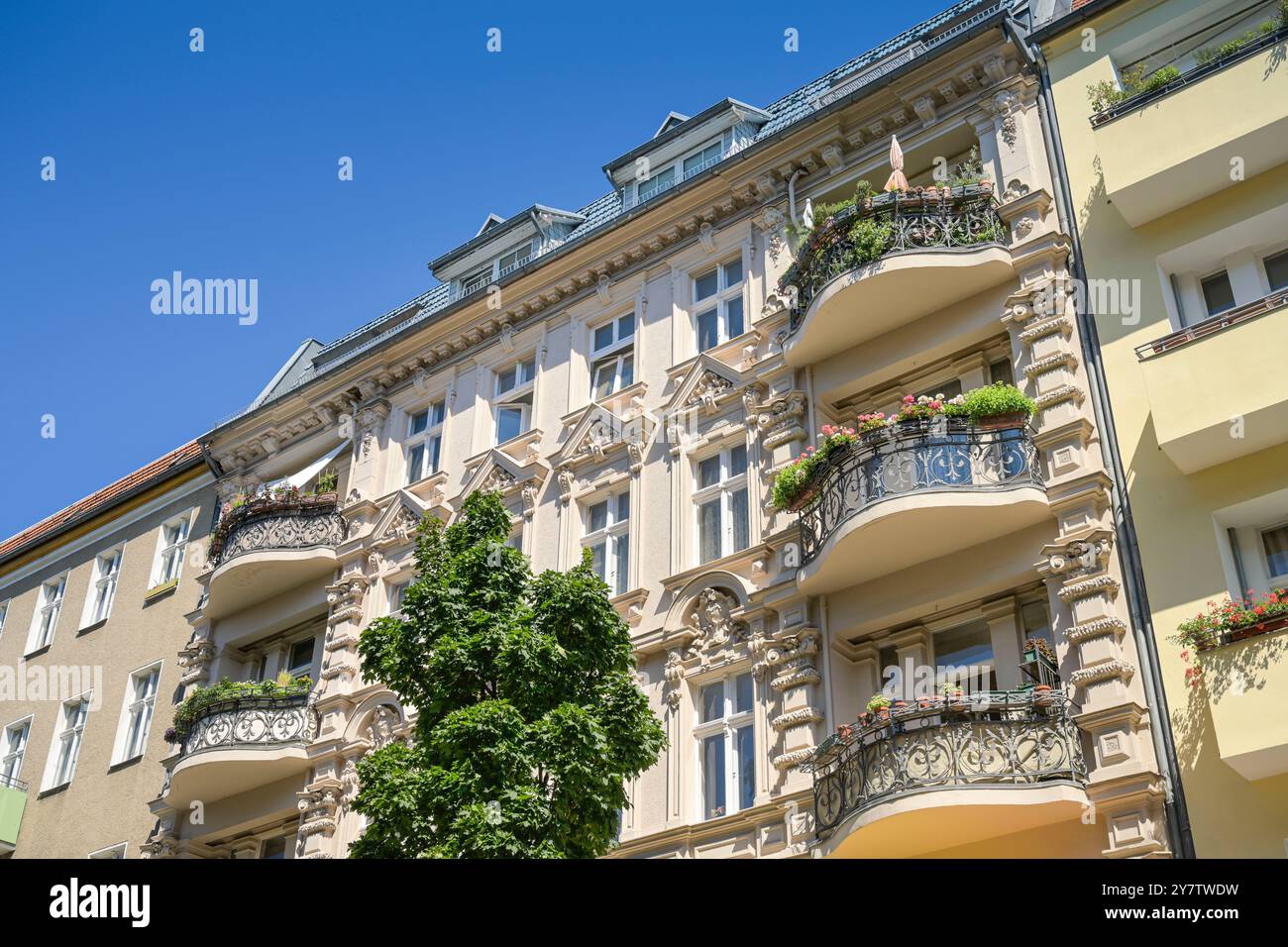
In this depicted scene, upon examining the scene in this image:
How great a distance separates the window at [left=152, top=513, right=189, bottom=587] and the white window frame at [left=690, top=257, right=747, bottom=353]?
40.7 feet

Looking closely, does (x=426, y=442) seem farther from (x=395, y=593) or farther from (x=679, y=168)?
(x=679, y=168)

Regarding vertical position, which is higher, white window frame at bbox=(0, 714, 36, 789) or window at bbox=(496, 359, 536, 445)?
window at bbox=(496, 359, 536, 445)

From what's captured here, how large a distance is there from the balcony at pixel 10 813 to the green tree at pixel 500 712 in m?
15.2

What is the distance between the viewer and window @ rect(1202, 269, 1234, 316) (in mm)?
16781

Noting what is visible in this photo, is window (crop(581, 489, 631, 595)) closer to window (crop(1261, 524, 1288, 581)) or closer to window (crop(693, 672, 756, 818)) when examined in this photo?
window (crop(693, 672, 756, 818))

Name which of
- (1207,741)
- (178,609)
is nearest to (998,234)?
(1207,741)

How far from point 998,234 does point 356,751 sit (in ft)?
40.6

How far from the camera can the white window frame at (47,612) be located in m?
30.3

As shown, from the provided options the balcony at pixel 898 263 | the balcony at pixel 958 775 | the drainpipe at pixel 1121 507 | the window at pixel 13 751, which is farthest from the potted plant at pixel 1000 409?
A: the window at pixel 13 751

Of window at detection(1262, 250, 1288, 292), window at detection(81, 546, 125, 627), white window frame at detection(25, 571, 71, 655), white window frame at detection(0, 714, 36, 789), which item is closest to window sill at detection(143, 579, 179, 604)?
window at detection(81, 546, 125, 627)

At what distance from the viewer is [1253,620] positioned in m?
13.5

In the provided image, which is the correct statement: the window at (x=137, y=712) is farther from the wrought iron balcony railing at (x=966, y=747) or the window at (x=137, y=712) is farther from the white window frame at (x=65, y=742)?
the wrought iron balcony railing at (x=966, y=747)

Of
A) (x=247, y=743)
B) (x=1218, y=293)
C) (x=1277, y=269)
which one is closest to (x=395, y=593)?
(x=247, y=743)

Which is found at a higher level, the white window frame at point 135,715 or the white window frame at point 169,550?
the white window frame at point 169,550
